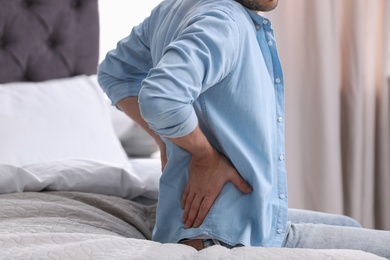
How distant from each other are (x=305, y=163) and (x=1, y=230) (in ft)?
6.17

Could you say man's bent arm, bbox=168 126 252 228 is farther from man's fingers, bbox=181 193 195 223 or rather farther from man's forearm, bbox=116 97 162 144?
man's forearm, bbox=116 97 162 144

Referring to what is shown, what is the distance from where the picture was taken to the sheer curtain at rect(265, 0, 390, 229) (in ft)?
10.2

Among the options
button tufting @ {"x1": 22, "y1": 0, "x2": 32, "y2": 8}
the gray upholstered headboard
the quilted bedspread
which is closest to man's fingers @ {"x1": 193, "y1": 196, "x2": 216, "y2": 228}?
the quilted bedspread

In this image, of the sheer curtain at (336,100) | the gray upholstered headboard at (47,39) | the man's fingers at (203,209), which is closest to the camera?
the man's fingers at (203,209)

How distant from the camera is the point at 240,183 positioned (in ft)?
4.81

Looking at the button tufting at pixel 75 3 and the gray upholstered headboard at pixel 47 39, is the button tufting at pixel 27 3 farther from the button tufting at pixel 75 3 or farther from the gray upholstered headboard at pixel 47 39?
the button tufting at pixel 75 3

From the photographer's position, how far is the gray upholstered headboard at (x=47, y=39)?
2779 mm

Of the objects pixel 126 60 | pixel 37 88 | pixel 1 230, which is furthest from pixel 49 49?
pixel 1 230

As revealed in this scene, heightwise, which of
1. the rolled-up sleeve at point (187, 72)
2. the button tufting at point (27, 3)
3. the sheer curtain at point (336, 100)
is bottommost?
the sheer curtain at point (336, 100)

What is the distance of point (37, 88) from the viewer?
2633 mm

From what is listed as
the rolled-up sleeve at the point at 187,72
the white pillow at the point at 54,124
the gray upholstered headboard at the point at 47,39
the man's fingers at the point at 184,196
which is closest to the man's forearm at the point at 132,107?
the man's fingers at the point at 184,196

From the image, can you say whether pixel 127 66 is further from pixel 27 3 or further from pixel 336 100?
pixel 336 100

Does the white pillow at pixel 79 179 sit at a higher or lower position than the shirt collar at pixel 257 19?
lower

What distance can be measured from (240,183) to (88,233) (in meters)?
0.34
